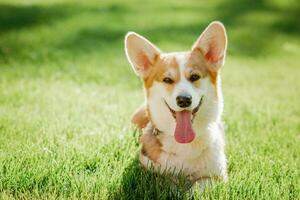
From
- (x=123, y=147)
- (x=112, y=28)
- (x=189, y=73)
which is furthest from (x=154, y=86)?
(x=112, y=28)

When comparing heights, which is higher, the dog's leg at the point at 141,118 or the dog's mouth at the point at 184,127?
the dog's mouth at the point at 184,127

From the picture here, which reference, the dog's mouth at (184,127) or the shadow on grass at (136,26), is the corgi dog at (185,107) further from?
the shadow on grass at (136,26)

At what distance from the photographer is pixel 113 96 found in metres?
7.24

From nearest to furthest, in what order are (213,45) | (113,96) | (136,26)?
1. (213,45)
2. (113,96)
3. (136,26)

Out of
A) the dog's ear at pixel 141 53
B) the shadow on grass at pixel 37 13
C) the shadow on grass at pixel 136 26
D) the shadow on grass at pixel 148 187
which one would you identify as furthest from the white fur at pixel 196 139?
the shadow on grass at pixel 37 13

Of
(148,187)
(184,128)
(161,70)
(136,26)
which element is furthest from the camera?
(136,26)

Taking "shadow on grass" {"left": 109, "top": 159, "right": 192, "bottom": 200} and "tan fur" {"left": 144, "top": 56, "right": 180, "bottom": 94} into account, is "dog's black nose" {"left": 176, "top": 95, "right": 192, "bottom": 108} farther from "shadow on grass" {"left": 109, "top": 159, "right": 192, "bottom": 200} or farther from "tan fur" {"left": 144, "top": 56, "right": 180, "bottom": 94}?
"shadow on grass" {"left": 109, "top": 159, "right": 192, "bottom": 200}

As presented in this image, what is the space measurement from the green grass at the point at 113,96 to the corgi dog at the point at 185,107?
184mm

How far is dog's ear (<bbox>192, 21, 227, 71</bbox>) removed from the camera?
179 inches

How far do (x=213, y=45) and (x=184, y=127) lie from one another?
2.59 ft

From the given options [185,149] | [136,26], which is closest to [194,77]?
[185,149]

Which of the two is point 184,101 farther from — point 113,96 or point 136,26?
point 136,26

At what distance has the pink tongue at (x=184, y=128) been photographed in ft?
13.8

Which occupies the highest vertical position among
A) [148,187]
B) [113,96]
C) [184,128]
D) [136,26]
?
[184,128]
